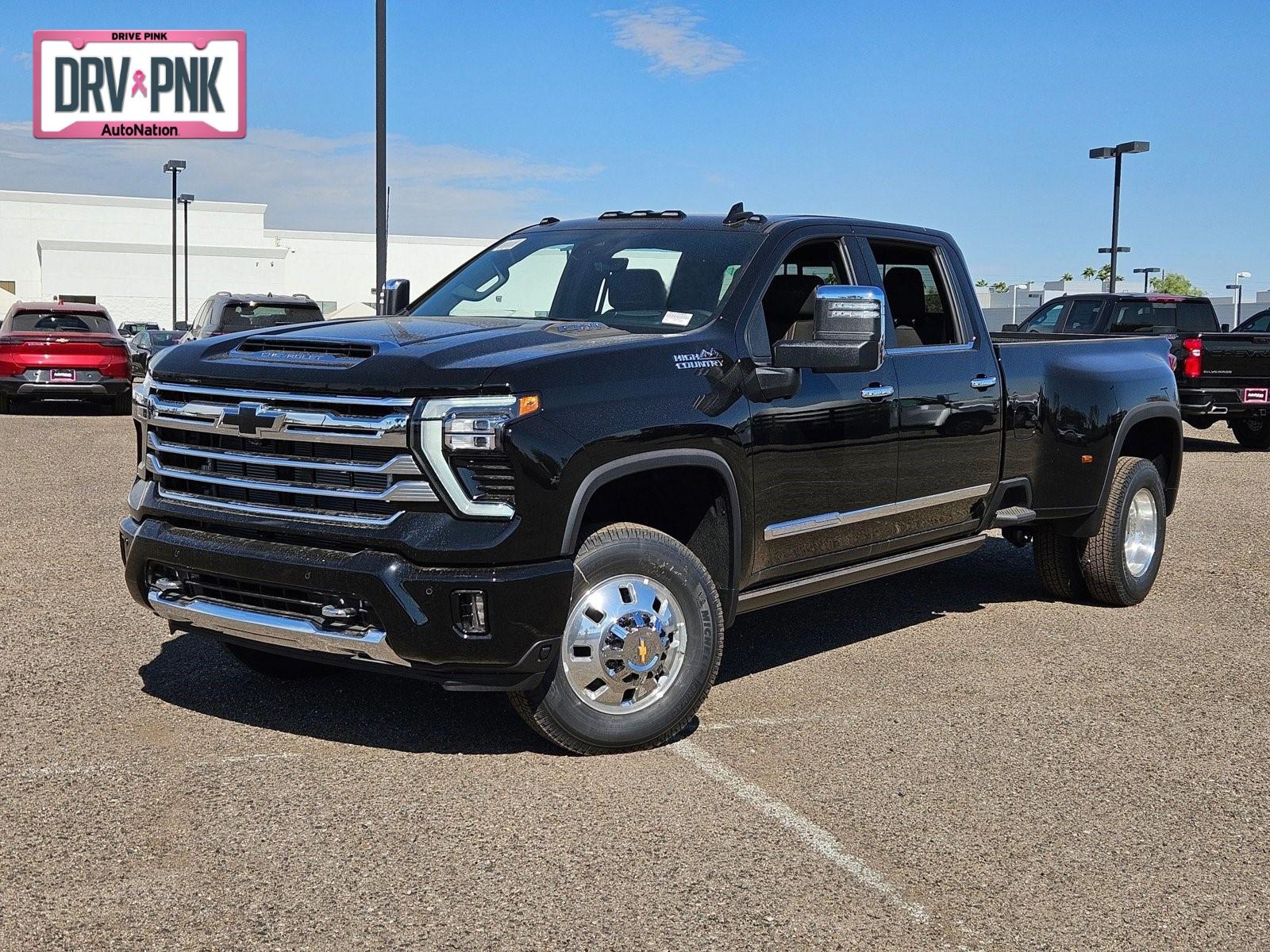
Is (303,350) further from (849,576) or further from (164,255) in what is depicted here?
(164,255)

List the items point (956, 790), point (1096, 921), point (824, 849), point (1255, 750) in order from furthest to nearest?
point (1255, 750) → point (956, 790) → point (824, 849) → point (1096, 921)

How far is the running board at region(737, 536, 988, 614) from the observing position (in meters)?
5.66

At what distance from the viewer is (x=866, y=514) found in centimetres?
609

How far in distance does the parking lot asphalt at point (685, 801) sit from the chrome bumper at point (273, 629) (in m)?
0.45

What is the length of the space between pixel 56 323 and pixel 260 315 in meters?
4.50

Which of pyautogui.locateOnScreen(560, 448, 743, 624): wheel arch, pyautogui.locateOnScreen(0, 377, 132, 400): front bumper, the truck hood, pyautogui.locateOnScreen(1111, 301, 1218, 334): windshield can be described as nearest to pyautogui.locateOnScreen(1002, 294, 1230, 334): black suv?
pyautogui.locateOnScreen(1111, 301, 1218, 334): windshield

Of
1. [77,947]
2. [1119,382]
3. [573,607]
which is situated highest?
[1119,382]

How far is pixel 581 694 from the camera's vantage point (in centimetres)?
496

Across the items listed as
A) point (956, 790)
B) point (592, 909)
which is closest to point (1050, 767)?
point (956, 790)

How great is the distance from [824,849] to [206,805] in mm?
1930

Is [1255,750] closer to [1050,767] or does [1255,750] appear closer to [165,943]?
[1050,767]

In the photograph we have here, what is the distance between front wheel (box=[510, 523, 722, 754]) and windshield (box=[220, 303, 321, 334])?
12946mm

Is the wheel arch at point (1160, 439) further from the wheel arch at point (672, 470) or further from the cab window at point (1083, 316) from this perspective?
the cab window at point (1083, 316)

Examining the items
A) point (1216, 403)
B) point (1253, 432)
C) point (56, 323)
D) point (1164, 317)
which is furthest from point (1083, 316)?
point (56, 323)
